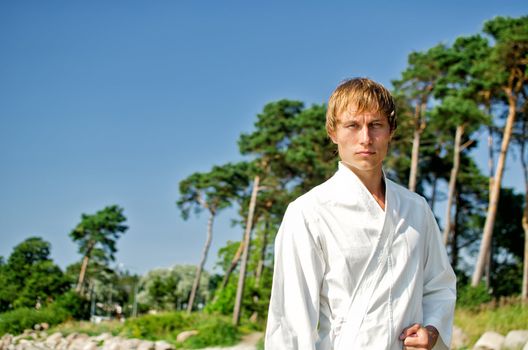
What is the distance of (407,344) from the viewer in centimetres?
164

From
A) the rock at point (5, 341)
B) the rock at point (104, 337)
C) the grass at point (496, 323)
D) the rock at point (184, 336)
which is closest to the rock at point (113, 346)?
the rock at point (104, 337)

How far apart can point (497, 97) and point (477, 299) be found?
28.5 feet

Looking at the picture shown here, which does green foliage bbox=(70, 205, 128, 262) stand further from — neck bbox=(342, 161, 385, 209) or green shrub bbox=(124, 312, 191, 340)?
neck bbox=(342, 161, 385, 209)

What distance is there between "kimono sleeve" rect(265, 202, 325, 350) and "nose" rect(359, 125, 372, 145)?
28cm

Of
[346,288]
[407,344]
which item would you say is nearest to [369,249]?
[346,288]

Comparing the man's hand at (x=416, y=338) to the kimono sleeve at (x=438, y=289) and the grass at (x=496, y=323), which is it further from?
the grass at (x=496, y=323)

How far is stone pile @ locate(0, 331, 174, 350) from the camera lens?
14.5 m

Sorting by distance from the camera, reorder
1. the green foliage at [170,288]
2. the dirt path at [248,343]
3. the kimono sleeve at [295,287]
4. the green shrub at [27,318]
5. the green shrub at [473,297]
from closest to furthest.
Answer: the kimono sleeve at [295,287]
the dirt path at [248,343]
the green shrub at [473,297]
the green shrub at [27,318]
the green foliage at [170,288]

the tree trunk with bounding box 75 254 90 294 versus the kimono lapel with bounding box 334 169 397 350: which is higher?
the tree trunk with bounding box 75 254 90 294

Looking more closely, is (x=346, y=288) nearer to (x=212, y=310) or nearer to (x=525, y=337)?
(x=525, y=337)

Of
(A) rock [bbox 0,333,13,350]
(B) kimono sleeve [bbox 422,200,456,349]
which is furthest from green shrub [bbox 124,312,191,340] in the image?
(B) kimono sleeve [bbox 422,200,456,349]

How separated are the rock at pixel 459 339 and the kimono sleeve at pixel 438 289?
321 inches

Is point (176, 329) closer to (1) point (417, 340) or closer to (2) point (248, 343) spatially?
(2) point (248, 343)

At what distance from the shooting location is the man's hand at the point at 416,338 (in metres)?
1.64
